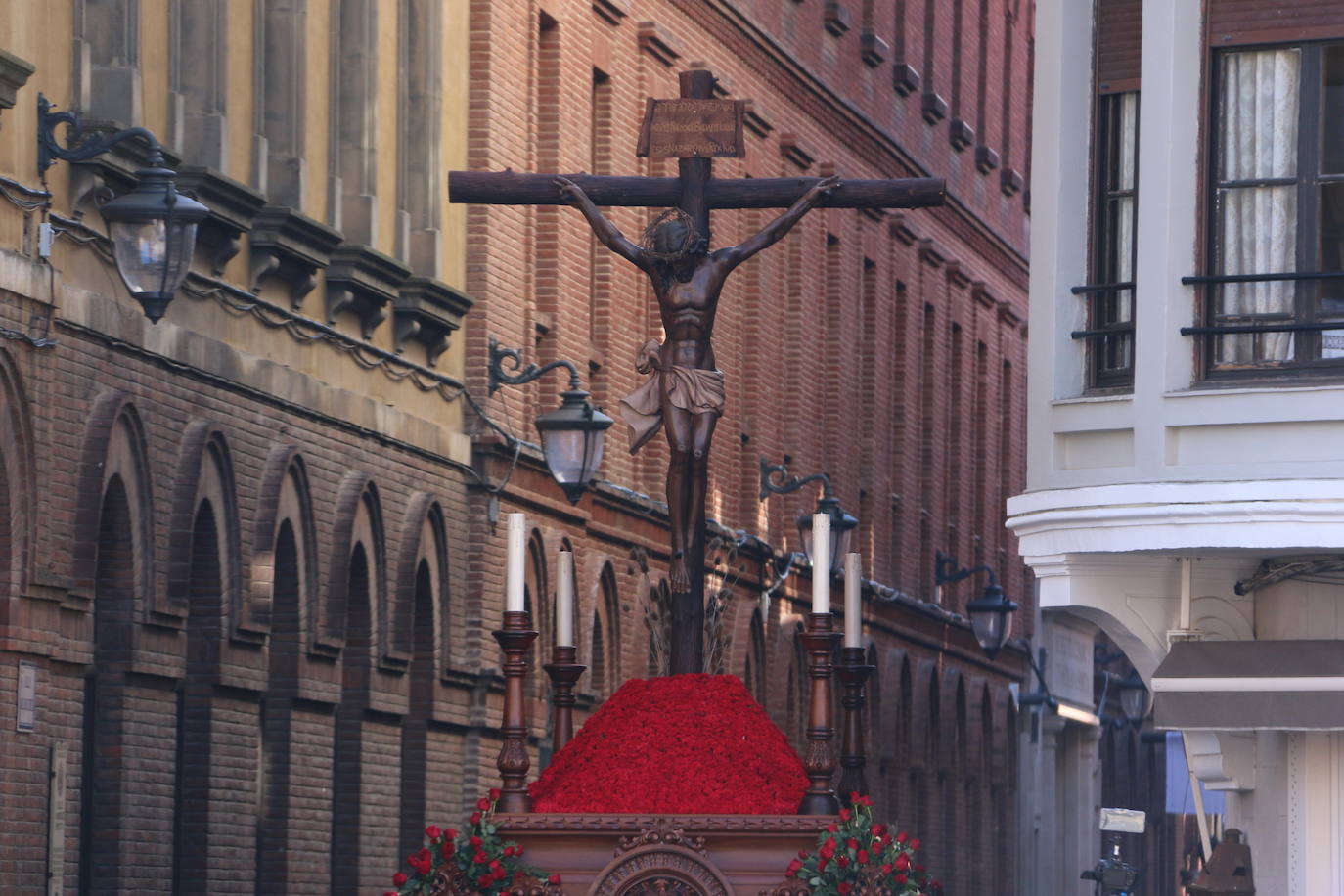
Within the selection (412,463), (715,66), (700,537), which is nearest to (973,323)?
(715,66)

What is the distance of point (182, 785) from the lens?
76.5 ft

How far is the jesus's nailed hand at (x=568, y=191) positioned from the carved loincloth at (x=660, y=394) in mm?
734

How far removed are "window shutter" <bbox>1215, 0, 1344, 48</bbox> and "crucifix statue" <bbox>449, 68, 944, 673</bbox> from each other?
5.53 meters

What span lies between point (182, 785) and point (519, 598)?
9760 millimetres

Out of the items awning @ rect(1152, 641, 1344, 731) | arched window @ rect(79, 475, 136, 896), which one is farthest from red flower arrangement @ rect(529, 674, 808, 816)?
arched window @ rect(79, 475, 136, 896)

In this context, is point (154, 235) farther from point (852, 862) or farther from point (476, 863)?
point (852, 862)

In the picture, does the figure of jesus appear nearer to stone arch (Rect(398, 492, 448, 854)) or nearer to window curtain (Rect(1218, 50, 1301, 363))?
window curtain (Rect(1218, 50, 1301, 363))

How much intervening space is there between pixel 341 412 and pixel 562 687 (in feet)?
37.2

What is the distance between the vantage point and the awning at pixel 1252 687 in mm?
19344

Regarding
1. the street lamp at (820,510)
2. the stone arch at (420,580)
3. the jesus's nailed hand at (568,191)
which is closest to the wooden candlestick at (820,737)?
the jesus's nailed hand at (568,191)

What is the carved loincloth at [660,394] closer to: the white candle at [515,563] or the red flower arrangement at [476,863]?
the white candle at [515,563]

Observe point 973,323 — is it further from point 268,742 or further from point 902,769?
point 268,742

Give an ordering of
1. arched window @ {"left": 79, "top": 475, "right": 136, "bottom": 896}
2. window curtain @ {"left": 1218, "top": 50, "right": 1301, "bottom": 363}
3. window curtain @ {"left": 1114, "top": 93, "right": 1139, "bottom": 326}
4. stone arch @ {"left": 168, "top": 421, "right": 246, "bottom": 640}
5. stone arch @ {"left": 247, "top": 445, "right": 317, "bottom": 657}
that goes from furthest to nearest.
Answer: stone arch @ {"left": 247, "top": 445, "right": 317, "bottom": 657} < stone arch @ {"left": 168, "top": 421, "right": 246, "bottom": 640} < arched window @ {"left": 79, "top": 475, "right": 136, "bottom": 896} < window curtain @ {"left": 1114, "top": 93, "right": 1139, "bottom": 326} < window curtain @ {"left": 1218, "top": 50, "right": 1301, "bottom": 363}

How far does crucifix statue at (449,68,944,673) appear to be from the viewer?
1470cm
